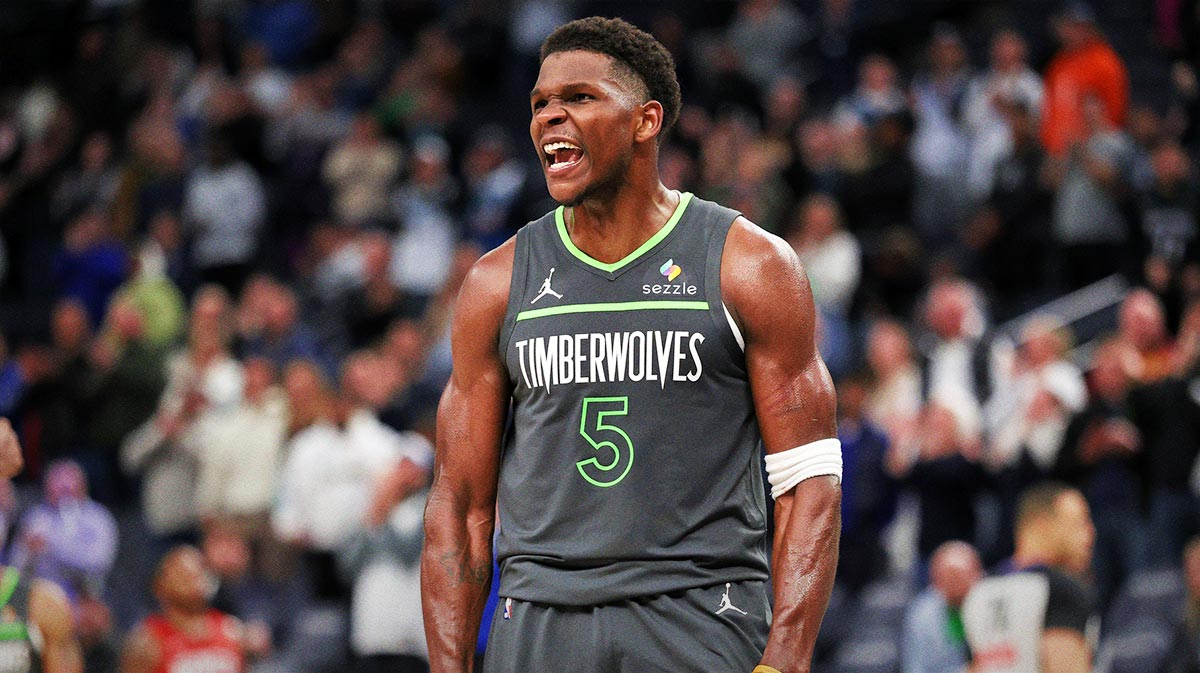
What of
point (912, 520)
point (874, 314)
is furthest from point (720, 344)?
point (874, 314)

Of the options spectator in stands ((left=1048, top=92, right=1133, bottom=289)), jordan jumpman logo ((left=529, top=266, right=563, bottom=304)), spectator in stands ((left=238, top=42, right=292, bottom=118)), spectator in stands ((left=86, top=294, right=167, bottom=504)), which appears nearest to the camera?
jordan jumpman logo ((left=529, top=266, right=563, bottom=304))

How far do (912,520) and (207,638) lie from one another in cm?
437

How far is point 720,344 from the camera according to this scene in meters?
4.18

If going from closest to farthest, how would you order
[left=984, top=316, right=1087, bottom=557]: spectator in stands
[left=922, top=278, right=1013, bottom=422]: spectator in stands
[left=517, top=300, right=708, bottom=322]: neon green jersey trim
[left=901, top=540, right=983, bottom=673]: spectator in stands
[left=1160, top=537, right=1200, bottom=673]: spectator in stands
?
[left=517, top=300, right=708, bottom=322]: neon green jersey trim < [left=1160, top=537, right=1200, bottom=673]: spectator in stands < [left=901, top=540, right=983, bottom=673]: spectator in stands < [left=984, top=316, right=1087, bottom=557]: spectator in stands < [left=922, top=278, right=1013, bottom=422]: spectator in stands

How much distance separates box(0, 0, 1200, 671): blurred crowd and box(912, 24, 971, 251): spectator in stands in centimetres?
2

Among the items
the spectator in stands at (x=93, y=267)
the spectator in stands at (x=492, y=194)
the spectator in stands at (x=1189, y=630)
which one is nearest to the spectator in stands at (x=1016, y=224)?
the spectator in stands at (x=492, y=194)

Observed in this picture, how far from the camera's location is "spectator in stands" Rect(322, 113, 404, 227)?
15.9m

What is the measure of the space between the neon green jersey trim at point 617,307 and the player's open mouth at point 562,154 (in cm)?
33

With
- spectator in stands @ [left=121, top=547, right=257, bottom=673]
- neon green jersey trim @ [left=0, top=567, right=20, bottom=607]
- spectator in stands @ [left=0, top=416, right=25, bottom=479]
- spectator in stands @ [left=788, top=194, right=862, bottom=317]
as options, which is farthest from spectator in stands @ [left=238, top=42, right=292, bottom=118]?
spectator in stands @ [left=0, top=416, right=25, bottom=479]

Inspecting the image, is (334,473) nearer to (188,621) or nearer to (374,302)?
(188,621)

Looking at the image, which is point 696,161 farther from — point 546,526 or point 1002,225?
point 546,526

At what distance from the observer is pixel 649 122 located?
172 inches

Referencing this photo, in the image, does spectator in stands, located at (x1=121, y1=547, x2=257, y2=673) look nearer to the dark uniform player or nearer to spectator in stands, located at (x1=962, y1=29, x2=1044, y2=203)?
the dark uniform player

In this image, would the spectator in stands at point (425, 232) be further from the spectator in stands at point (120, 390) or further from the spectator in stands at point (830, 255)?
the spectator in stands at point (830, 255)
